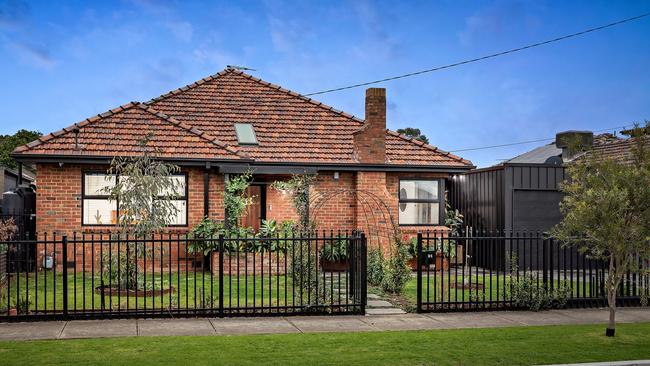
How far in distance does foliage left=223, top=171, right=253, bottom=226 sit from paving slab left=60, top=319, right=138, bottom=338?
813 cm

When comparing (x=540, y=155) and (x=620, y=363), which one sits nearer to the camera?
(x=620, y=363)

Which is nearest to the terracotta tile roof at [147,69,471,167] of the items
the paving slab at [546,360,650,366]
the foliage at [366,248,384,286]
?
the foliage at [366,248,384,286]

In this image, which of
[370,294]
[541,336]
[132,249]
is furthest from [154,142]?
[541,336]

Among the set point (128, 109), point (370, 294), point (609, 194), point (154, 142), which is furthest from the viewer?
point (128, 109)

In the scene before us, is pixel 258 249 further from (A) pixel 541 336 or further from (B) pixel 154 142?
(A) pixel 541 336

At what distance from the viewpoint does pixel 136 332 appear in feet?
33.1

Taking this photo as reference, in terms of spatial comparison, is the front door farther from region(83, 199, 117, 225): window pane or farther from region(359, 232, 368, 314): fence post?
region(359, 232, 368, 314): fence post

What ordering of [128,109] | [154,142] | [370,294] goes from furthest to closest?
[128,109], [154,142], [370,294]

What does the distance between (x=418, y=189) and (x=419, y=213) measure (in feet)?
2.34

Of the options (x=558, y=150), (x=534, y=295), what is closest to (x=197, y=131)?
(x=534, y=295)

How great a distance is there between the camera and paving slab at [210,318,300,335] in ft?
34.0

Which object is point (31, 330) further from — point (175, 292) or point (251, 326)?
point (175, 292)

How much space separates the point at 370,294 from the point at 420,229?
6928mm

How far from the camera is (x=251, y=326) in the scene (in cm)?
1078
